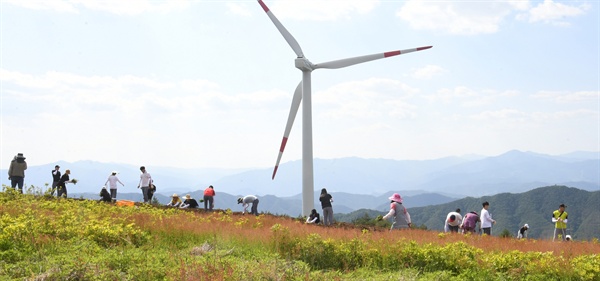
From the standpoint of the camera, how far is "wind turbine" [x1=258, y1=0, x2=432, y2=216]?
3703 cm

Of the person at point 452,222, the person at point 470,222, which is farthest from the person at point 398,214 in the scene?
the person at point 452,222

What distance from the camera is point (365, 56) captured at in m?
37.3

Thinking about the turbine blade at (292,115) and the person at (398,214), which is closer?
the person at (398,214)

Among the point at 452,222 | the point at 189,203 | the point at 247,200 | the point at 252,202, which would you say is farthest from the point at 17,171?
the point at 452,222

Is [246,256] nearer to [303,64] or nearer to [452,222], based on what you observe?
[452,222]

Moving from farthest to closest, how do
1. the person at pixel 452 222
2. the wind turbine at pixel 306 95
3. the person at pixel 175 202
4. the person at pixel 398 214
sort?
the wind turbine at pixel 306 95
the person at pixel 175 202
the person at pixel 452 222
the person at pixel 398 214

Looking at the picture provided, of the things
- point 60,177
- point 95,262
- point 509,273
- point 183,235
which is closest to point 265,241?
point 183,235

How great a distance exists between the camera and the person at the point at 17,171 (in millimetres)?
31953

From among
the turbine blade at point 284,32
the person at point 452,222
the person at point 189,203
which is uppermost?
the turbine blade at point 284,32

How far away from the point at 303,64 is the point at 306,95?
6.74ft

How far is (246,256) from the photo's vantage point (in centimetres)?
1520

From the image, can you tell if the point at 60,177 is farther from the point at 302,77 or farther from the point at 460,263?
the point at 460,263

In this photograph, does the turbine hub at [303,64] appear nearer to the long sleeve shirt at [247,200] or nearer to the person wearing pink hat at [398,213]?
the long sleeve shirt at [247,200]

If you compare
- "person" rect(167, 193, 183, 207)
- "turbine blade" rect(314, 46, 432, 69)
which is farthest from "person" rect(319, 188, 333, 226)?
"turbine blade" rect(314, 46, 432, 69)
